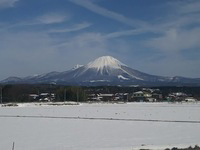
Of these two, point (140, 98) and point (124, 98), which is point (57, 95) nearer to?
point (124, 98)

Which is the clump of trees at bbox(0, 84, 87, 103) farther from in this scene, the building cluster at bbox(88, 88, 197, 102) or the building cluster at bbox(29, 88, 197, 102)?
the building cluster at bbox(88, 88, 197, 102)

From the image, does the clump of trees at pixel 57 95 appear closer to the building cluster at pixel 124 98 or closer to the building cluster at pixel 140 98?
the building cluster at pixel 124 98

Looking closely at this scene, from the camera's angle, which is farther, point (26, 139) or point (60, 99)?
point (60, 99)

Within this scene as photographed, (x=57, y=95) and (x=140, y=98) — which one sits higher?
(x=57, y=95)

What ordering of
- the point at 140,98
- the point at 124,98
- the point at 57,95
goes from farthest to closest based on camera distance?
the point at 124,98 → the point at 140,98 → the point at 57,95

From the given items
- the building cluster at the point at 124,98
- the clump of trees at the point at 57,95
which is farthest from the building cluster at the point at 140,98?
the clump of trees at the point at 57,95

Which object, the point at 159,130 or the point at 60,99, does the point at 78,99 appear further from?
the point at 159,130

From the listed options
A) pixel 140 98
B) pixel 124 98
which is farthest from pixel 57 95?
pixel 140 98

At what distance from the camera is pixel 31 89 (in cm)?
7031

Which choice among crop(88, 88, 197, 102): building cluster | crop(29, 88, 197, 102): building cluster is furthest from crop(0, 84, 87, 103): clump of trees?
crop(88, 88, 197, 102): building cluster

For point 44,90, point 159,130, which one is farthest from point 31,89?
point 159,130

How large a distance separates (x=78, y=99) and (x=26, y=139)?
138 ft

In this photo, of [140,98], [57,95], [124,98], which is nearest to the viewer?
[57,95]

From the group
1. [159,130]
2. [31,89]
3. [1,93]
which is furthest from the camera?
[31,89]
